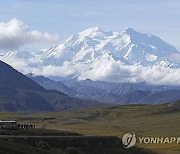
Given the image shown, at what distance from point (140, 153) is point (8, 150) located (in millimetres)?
42437

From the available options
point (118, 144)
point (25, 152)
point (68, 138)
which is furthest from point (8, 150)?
point (118, 144)

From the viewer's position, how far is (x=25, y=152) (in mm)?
60750

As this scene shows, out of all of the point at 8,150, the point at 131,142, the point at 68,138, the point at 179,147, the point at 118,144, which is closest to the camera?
the point at 8,150

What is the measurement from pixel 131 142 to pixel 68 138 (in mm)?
22582

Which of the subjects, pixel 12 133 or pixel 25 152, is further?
pixel 12 133

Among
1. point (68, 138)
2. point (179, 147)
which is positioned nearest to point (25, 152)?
point (68, 138)

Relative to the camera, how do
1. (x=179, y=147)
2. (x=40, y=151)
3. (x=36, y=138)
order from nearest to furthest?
(x=40, y=151), (x=36, y=138), (x=179, y=147)

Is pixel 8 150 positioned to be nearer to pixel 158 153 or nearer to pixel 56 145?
pixel 56 145

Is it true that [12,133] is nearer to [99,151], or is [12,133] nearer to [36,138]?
[36,138]

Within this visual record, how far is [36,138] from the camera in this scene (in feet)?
252

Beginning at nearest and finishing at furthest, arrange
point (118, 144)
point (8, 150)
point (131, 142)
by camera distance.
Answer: point (8, 150) → point (118, 144) → point (131, 142)

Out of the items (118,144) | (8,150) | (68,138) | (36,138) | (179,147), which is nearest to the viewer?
(8,150)

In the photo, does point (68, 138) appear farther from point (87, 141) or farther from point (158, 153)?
point (158, 153)

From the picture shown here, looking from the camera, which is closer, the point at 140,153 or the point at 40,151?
the point at 40,151
